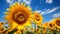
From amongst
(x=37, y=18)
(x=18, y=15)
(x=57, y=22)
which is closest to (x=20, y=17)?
(x=18, y=15)

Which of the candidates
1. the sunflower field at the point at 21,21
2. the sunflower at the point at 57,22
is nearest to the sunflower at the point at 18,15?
the sunflower field at the point at 21,21

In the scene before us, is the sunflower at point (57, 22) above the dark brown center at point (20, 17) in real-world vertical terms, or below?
below

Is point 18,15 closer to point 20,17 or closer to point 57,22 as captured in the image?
point 20,17

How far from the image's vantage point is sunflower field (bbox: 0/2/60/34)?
1.41 m

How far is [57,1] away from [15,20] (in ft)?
1.54

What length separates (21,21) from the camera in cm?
144

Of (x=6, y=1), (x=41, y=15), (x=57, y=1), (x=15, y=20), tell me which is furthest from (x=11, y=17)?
(x=57, y=1)

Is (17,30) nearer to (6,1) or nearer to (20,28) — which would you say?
(20,28)

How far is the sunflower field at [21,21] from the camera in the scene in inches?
55.6

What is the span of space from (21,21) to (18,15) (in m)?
0.06

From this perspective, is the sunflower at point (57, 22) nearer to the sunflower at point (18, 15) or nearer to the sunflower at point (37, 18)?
the sunflower at point (37, 18)

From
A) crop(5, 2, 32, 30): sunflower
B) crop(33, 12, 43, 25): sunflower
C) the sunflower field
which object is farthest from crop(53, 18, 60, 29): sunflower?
crop(5, 2, 32, 30): sunflower

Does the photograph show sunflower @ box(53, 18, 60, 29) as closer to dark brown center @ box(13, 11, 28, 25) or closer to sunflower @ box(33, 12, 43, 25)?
sunflower @ box(33, 12, 43, 25)

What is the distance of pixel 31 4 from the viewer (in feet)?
5.16
